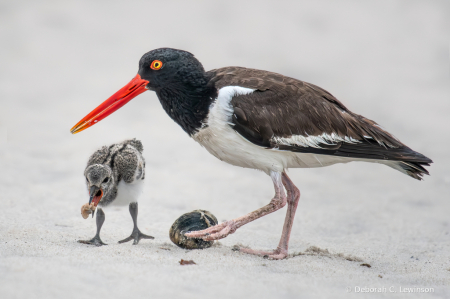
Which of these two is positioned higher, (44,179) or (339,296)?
(44,179)

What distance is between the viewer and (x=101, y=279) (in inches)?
122

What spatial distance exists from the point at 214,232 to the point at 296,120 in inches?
47.1

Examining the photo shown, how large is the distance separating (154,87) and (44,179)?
330 centimetres

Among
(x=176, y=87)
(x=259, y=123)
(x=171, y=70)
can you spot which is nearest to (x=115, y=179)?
(x=176, y=87)

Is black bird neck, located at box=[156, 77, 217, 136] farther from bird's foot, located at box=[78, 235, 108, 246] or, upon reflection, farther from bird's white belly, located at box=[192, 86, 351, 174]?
bird's foot, located at box=[78, 235, 108, 246]

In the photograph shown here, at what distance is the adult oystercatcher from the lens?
161 inches

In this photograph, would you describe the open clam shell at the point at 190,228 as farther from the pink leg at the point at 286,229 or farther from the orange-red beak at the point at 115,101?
the orange-red beak at the point at 115,101

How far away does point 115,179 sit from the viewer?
14.8ft

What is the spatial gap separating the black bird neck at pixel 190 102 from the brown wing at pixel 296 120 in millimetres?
135

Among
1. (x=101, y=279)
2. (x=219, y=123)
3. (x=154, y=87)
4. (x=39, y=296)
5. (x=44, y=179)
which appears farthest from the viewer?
(x=44, y=179)

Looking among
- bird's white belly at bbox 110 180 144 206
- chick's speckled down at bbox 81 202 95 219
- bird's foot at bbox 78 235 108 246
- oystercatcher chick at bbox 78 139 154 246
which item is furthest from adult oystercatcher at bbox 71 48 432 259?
bird's foot at bbox 78 235 108 246

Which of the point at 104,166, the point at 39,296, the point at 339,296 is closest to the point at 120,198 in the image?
the point at 104,166

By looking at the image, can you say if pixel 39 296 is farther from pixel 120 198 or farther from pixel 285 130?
pixel 285 130

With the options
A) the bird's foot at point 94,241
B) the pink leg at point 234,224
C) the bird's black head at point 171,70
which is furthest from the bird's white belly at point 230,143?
the bird's foot at point 94,241
